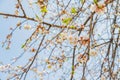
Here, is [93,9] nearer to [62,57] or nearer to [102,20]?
[102,20]

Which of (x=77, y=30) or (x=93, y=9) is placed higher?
(x=93, y=9)

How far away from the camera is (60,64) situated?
12.9 feet

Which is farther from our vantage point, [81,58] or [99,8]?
[81,58]

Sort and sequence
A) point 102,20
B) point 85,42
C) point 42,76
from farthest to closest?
point 42,76
point 102,20
point 85,42

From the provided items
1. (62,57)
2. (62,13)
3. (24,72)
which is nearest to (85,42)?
(24,72)

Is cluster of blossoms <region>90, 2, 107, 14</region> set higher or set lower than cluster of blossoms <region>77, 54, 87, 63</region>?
higher

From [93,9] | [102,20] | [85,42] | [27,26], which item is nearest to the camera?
[93,9]

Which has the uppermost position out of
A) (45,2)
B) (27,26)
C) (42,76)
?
(45,2)

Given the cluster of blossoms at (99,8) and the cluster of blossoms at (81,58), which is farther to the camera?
the cluster of blossoms at (81,58)

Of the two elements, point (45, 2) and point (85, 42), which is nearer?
point (85, 42)

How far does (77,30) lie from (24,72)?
65 centimetres

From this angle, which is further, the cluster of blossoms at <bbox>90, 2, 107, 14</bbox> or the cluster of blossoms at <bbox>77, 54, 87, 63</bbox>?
the cluster of blossoms at <bbox>77, 54, 87, 63</bbox>

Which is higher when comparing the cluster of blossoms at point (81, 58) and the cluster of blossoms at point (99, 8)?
the cluster of blossoms at point (99, 8)

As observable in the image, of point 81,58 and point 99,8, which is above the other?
point 99,8
